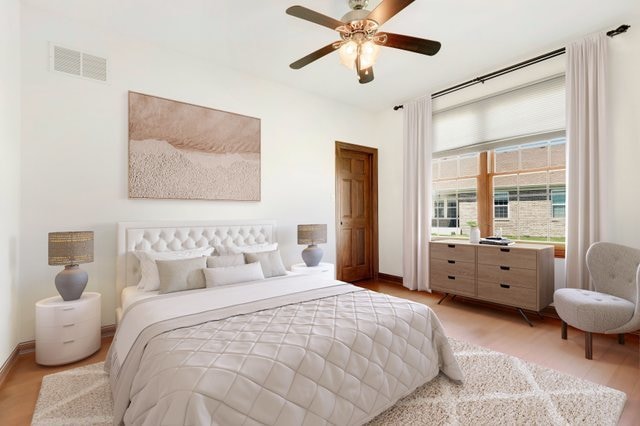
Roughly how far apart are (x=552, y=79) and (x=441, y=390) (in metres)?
3.56

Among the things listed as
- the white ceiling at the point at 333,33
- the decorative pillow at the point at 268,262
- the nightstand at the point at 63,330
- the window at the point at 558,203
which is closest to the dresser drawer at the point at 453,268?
the window at the point at 558,203

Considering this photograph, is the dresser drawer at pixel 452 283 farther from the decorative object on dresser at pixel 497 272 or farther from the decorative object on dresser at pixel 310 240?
the decorative object on dresser at pixel 310 240

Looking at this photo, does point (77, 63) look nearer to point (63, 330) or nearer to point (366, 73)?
point (63, 330)

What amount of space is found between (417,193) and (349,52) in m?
2.70

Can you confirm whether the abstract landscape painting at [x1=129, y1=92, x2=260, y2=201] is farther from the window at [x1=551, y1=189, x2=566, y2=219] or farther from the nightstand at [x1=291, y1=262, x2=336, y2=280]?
the window at [x1=551, y1=189, x2=566, y2=219]

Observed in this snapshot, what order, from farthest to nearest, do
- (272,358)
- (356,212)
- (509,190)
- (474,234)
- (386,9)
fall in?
(356,212) → (509,190) → (474,234) → (386,9) → (272,358)

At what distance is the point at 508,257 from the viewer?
135 inches

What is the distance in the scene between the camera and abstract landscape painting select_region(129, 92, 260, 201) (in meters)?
3.17

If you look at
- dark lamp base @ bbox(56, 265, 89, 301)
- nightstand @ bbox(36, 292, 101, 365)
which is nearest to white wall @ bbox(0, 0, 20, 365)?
nightstand @ bbox(36, 292, 101, 365)

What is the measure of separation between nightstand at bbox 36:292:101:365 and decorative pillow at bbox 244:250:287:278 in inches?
54.5

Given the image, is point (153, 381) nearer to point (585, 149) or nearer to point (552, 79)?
point (585, 149)

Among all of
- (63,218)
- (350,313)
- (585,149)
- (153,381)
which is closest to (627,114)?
(585,149)

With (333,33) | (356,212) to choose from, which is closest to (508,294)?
(356,212)

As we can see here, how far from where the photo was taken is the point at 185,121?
3434mm
